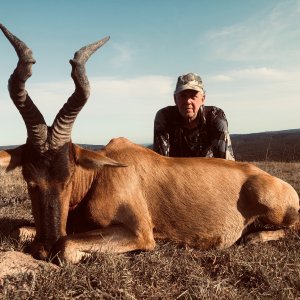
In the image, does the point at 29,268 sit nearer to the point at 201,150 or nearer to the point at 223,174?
the point at 223,174

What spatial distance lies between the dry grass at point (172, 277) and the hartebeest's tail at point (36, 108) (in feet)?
4.21

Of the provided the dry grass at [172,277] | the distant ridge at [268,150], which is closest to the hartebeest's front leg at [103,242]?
the dry grass at [172,277]

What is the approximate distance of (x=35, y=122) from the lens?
15.7 ft

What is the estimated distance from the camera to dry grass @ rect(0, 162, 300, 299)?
355cm

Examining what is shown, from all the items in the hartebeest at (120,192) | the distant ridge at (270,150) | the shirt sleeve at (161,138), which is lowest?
the distant ridge at (270,150)

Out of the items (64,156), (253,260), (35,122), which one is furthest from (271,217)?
(35,122)

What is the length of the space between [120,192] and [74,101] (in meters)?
1.25

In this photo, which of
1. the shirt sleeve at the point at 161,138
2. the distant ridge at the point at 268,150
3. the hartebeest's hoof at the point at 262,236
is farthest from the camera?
the distant ridge at the point at 268,150

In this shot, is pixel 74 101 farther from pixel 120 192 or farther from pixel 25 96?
pixel 120 192

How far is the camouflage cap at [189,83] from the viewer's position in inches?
309

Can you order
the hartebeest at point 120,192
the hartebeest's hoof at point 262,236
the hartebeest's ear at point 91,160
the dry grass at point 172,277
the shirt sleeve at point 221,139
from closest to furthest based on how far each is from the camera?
the dry grass at point 172,277
the hartebeest at point 120,192
the hartebeest's ear at point 91,160
the hartebeest's hoof at point 262,236
the shirt sleeve at point 221,139

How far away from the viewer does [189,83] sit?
788 cm

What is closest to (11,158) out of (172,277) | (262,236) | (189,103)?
(172,277)

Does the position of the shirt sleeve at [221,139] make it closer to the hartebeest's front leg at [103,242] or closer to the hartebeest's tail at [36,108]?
the hartebeest's front leg at [103,242]
